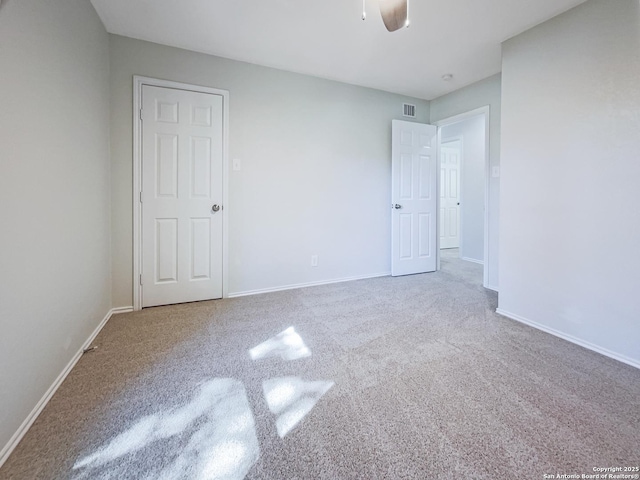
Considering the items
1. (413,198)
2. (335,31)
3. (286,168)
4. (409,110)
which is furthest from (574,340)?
(409,110)

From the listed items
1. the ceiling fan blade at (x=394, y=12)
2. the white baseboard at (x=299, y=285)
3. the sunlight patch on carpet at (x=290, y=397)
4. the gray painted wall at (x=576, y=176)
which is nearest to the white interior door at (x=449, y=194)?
the white baseboard at (x=299, y=285)

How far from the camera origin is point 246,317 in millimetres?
2518

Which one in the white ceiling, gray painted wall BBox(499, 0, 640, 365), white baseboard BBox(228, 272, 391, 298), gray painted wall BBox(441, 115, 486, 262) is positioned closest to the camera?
gray painted wall BBox(499, 0, 640, 365)

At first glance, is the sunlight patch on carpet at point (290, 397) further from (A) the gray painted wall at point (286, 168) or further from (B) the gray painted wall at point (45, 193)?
(A) the gray painted wall at point (286, 168)

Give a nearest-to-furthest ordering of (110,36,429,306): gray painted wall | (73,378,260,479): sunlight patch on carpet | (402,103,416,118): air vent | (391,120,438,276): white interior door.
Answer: (73,378,260,479): sunlight patch on carpet
(110,36,429,306): gray painted wall
(391,120,438,276): white interior door
(402,103,416,118): air vent

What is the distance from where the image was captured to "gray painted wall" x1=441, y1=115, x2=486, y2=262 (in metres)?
4.96

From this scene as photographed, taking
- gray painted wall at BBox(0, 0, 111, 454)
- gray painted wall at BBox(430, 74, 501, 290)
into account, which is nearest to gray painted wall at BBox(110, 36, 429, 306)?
gray painted wall at BBox(0, 0, 111, 454)

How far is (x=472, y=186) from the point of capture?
5.15 metres

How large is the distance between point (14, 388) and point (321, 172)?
115 inches

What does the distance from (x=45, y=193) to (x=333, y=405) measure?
1.78 metres

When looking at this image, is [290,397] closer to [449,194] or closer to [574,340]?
[574,340]

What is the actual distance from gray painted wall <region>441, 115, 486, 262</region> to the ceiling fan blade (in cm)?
398

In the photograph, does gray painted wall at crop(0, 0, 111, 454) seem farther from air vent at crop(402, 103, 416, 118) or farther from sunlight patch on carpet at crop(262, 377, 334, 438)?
air vent at crop(402, 103, 416, 118)

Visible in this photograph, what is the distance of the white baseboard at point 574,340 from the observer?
1.81 m
